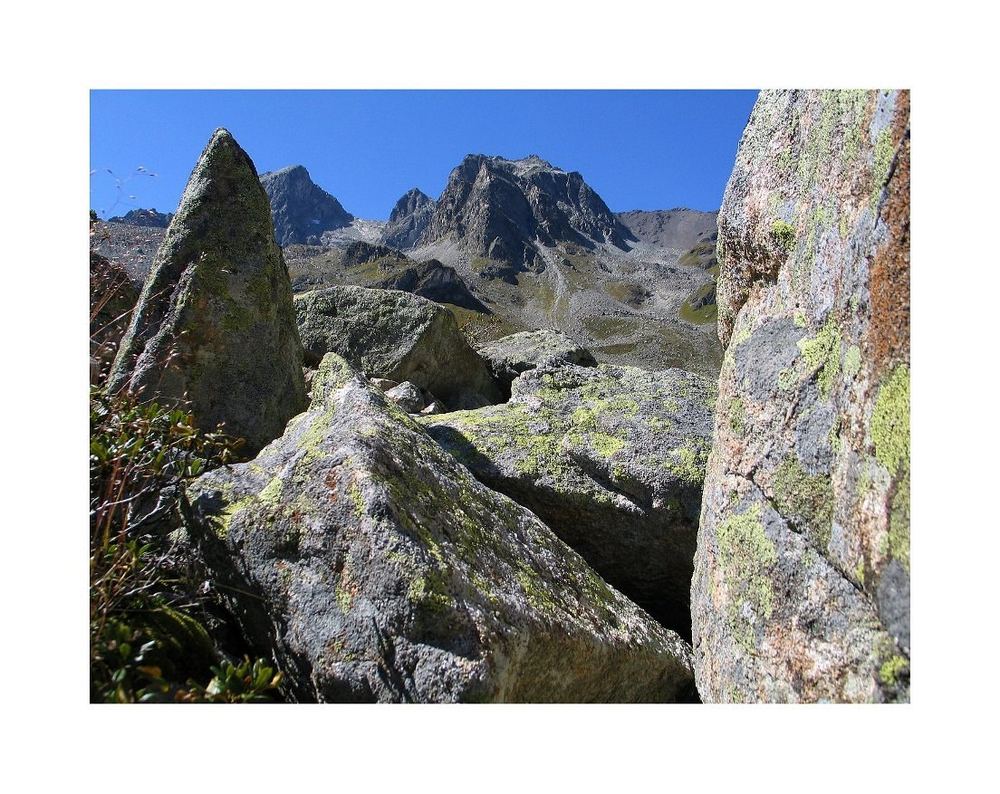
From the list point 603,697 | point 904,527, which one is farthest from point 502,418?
point 904,527

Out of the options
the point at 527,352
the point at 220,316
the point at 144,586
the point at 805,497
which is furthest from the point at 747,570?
the point at 527,352

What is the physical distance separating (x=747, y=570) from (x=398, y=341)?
11.3 meters

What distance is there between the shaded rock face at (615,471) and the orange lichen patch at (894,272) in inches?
150

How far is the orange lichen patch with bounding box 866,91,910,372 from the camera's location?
4.13m

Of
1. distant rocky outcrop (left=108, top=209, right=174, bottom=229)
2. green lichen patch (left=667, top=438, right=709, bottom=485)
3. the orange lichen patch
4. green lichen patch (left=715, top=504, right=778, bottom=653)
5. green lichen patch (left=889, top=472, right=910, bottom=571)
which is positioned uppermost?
distant rocky outcrop (left=108, top=209, right=174, bottom=229)

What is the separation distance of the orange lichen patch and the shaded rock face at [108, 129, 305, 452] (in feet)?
22.7

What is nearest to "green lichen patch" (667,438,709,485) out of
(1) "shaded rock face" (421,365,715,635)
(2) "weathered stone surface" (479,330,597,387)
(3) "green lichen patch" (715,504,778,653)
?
(1) "shaded rock face" (421,365,715,635)

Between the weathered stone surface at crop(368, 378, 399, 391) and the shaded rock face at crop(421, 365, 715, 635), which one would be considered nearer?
A: the shaded rock face at crop(421, 365, 715, 635)

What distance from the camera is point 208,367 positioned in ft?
28.1

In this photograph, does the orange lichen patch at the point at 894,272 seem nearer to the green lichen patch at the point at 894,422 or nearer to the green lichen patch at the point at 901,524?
the green lichen patch at the point at 894,422

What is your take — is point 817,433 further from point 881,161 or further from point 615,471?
point 615,471

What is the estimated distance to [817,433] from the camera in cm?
483

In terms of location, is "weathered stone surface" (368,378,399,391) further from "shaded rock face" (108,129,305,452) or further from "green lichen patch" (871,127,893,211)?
"green lichen patch" (871,127,893,211)
